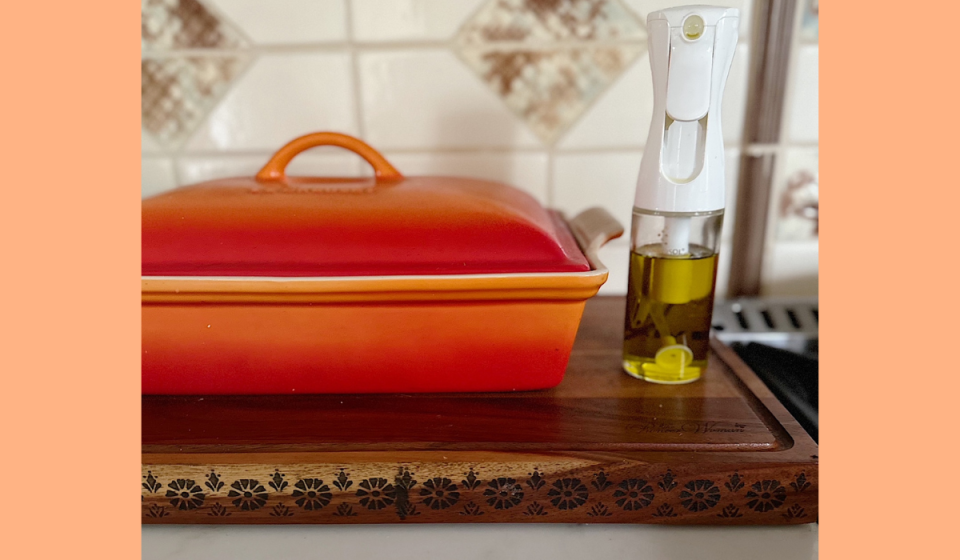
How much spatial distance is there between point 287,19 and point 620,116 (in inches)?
13.4

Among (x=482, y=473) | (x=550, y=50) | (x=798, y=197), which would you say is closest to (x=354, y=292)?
(x=482, y=473)

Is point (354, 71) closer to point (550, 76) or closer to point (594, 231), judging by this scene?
point (550, 76)

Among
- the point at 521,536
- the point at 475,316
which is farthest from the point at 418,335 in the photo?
the point at 521,536

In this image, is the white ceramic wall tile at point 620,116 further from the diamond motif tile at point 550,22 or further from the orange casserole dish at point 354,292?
the orange casserole dish at point 354,292

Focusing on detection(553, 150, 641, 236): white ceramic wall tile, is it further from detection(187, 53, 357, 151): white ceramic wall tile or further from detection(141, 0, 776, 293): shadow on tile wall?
detection(187, 53, 357, 151): white ceramic wall tile

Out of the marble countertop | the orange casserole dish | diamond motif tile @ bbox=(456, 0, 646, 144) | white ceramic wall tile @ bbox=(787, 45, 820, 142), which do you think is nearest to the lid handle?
the orange casserole dish

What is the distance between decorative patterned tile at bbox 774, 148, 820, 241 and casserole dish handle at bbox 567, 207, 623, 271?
0.80 feet

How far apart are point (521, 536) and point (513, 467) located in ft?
0.14

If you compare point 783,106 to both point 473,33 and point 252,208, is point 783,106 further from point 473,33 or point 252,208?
point 252,208

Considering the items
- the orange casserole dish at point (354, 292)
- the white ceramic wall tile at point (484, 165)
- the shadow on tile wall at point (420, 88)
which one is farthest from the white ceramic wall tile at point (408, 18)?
the orange casserole dish at point (354, 292)

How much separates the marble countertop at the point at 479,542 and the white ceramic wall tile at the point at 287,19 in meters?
0.44

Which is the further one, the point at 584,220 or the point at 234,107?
the point at 234,107

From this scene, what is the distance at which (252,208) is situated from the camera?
1.28 ft

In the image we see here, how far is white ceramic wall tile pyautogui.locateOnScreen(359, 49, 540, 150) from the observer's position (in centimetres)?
58
